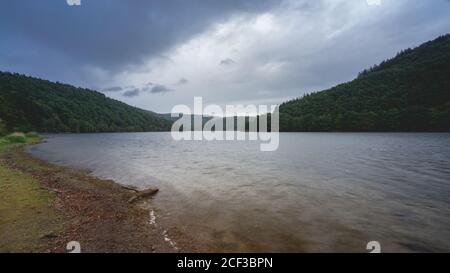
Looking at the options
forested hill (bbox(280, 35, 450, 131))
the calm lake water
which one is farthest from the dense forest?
the calm lake water

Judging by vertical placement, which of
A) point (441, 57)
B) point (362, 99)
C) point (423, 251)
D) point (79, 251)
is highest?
point (441, 57)

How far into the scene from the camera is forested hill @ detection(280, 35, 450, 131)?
113562mm

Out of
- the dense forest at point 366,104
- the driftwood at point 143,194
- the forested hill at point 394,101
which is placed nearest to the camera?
the driftwood at point 143,194

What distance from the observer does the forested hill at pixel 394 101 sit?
373 ft

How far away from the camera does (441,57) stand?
131625mm

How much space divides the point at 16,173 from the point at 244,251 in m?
21.0

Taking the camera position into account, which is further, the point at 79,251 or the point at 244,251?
the point at 244,251

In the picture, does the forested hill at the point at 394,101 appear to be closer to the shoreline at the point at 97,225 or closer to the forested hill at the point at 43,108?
the shoreline at the point at 97,225

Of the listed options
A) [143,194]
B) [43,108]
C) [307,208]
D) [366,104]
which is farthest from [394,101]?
Answer: [43,108]

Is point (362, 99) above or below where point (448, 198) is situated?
above

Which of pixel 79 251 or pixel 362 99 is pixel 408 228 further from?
pixel 362 99

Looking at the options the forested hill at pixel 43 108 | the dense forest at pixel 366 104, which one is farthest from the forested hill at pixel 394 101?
the forested hill at pixel 43 108
